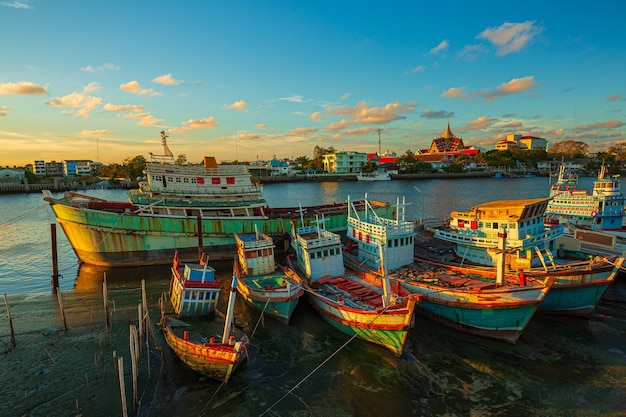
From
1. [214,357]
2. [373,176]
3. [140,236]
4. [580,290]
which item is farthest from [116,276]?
[373,176]

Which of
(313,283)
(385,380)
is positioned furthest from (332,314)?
(385,380)

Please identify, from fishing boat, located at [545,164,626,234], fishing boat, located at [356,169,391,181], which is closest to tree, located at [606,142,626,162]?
fishing boat, located at [356,169,391,181]

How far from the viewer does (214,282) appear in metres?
22.5

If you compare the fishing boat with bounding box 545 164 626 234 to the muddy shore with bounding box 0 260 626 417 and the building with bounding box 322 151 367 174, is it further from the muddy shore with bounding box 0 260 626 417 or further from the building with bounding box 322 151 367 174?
the building with bounding box 322 151 367 174

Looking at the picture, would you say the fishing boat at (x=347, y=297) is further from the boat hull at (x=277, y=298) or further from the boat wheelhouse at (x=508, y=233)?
the boat wheelhouse at (x=508, y=233)

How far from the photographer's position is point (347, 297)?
21609 millimetres

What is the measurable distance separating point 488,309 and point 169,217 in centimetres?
2903

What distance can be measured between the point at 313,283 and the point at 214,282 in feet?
21.8

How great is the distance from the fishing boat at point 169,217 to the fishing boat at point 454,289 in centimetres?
1411

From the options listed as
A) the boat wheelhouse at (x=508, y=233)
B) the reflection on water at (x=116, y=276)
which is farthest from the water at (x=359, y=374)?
the reflection on water at (x=116, y=276)

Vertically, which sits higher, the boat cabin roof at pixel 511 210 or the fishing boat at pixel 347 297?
the boat cabin roof at pixel 511 210

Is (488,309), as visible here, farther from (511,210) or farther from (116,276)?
(116,276)

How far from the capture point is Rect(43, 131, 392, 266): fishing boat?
33594 mm

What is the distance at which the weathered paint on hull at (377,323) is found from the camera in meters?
16.4
